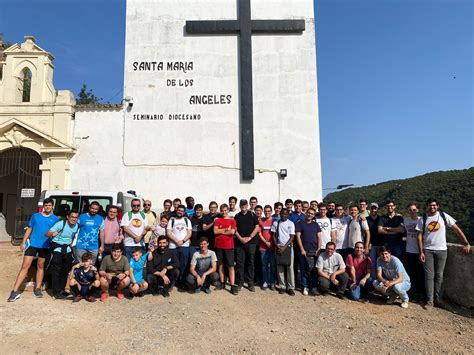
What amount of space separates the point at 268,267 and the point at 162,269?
212cm

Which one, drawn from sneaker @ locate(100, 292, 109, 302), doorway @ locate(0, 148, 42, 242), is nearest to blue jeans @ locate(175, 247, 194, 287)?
sneaker @ locate(100, 292, 109, 302)

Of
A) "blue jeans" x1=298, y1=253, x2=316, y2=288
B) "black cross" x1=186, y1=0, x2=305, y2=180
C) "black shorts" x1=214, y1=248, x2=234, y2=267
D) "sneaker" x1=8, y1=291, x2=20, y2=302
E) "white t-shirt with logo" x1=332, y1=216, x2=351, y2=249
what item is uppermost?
"black cross" x1=186, y1=0, x2=305, y2=180

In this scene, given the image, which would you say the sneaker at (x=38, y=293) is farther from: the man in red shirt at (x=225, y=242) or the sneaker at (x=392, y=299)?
the sneaker at (x=392, y=299)

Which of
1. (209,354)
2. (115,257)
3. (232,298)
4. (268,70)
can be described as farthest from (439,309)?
(268,70)

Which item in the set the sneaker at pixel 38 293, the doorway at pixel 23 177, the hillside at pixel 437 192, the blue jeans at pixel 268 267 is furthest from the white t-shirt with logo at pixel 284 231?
the hillside at pixel 437 192

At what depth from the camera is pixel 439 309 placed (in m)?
6.04

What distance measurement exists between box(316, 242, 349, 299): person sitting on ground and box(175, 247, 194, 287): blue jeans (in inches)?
99.8

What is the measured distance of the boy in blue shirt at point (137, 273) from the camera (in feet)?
20.3

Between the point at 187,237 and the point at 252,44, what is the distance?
26.5 ft

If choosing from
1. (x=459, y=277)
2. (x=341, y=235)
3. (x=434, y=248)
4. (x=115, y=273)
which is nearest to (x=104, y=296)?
(x=115, y=273)

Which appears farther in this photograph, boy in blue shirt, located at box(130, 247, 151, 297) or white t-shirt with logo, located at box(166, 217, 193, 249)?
white t-shirt with logo, located at box(166, 217, 193, 249)

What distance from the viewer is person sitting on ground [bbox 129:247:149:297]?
6195mm

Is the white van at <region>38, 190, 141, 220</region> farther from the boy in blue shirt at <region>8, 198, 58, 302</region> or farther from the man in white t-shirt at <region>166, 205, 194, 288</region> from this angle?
the man in white t-shirt at <region>166, 205, 194, 288</region>

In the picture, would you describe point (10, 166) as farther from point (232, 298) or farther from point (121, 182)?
point (232, 298)
